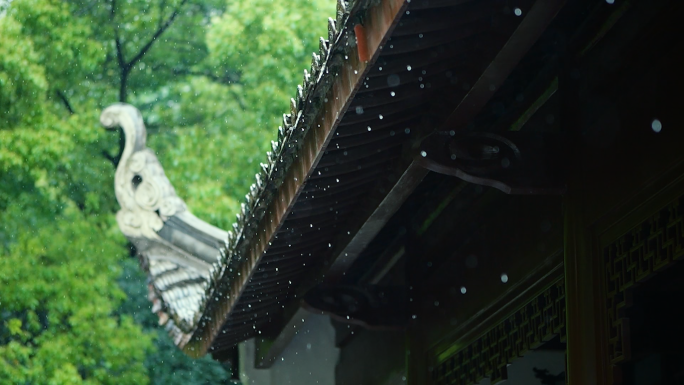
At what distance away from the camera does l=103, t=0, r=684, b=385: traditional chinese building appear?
2.51 meters

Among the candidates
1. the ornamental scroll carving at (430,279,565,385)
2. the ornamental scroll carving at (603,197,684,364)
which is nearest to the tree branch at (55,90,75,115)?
the ornamental scroll carving at (430,279,565,385)

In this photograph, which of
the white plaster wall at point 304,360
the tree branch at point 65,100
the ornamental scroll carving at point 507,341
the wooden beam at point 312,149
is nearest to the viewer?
the wooden beam at point 312,149

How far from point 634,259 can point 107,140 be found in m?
12.5

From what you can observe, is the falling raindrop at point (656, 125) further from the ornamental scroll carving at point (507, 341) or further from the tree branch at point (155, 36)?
the tree branch at point (155, 36)

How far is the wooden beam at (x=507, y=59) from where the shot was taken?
2408mm

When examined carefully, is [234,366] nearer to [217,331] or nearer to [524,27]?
[217,331]

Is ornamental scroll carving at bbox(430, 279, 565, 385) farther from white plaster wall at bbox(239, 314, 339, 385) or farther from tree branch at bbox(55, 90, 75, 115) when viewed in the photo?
tree branch at bbox(55, 90, 75, 115)

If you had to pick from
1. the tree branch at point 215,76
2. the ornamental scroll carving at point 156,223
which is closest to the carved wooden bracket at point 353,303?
the ornamental scroll carving at point 156,223

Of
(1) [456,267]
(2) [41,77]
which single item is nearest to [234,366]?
(1) [456,267]

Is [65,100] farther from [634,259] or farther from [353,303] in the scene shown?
[634,259]

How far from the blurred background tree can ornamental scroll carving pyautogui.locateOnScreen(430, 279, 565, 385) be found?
716cm

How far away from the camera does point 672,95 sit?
8.06ft

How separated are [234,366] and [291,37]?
713 centimetres

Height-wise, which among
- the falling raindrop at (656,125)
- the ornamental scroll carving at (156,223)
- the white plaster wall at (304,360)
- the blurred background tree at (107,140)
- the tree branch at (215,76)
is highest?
the tree branch at (215,76)
